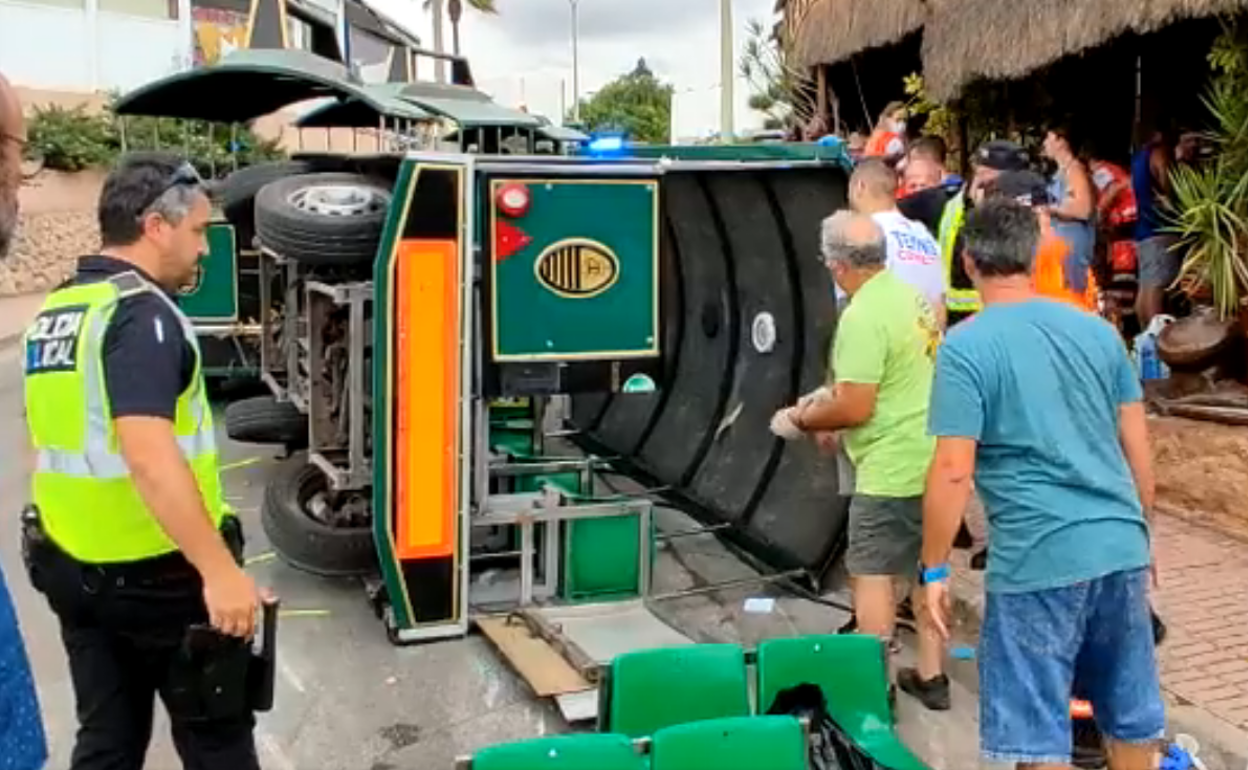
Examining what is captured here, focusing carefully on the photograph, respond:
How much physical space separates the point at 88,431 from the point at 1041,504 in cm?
235

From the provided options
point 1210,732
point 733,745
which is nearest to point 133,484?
point 733,745

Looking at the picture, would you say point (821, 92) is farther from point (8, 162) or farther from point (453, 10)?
point (453, 10)

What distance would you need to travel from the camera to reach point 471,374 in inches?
214

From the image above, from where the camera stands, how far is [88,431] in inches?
126

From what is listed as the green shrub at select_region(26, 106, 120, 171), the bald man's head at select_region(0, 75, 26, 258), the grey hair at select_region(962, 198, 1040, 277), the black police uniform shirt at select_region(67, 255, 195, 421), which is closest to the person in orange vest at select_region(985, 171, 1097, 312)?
the grey hair at select_region(962, 198, 1040, 277)

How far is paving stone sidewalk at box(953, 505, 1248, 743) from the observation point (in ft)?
15.8

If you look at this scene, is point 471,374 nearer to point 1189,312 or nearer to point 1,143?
point 1,143

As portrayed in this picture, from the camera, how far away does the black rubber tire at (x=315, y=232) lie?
5676 millimetres

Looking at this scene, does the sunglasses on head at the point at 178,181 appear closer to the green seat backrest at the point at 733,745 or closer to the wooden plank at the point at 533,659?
the green seat backrest at the point at 733,745

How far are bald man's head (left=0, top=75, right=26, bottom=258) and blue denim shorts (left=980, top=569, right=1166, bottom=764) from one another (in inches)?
101

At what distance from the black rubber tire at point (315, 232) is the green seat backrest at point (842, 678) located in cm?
259

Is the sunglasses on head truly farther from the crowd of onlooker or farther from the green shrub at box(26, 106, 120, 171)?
the green shrub at box(26, 106, 120, 171)

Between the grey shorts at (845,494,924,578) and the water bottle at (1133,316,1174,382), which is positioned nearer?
the grey shorts at (845,494,924,578)

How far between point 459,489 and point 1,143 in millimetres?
3638
